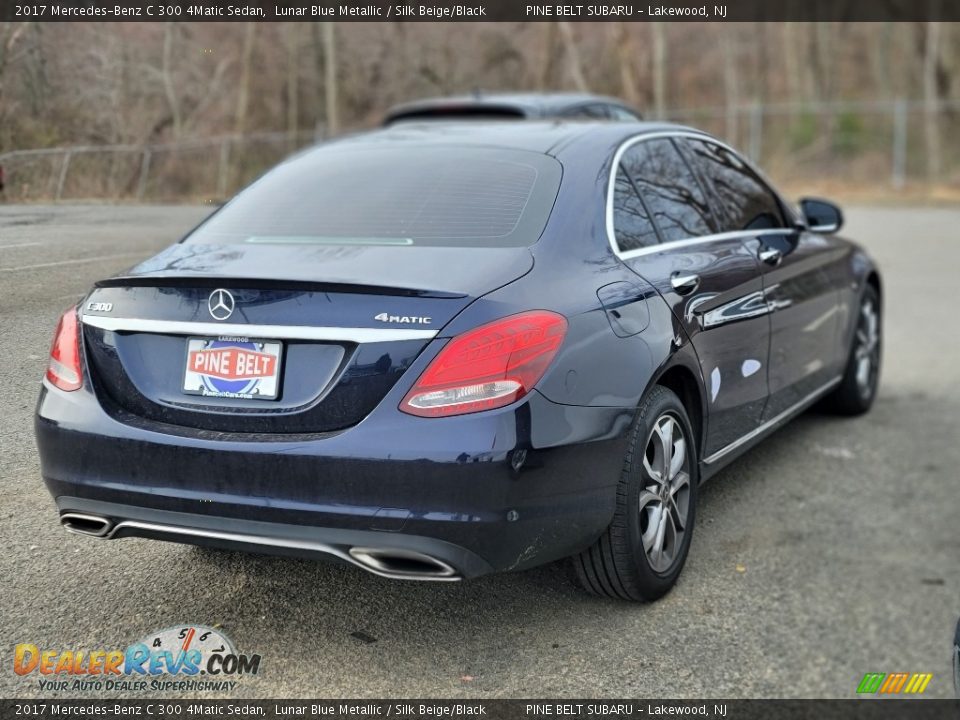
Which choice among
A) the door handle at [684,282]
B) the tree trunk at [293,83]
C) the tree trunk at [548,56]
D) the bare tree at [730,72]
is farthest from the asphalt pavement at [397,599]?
the bare tree at [730,72]

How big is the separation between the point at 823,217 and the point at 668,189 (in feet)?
5.76

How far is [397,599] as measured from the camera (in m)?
3.49

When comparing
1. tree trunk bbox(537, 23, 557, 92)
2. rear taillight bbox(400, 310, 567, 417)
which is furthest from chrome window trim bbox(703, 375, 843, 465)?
tree trunk bbox(537, 23, 557, 92)

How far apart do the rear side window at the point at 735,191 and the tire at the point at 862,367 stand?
1.14 metres

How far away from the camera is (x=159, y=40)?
4516 mm

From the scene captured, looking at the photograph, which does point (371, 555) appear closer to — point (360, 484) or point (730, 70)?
point (360, 484)

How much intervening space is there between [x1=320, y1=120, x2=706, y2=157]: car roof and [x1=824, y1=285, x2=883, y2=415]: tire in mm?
2133

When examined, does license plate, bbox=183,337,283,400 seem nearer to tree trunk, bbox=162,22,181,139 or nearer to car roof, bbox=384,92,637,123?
tree trunk, bbox=162,22,181,139

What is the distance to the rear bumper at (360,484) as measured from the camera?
2.72 m

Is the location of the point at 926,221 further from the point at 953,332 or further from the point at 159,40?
the point at 159,40

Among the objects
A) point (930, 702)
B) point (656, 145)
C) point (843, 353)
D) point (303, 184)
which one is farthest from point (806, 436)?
point (303, 184)

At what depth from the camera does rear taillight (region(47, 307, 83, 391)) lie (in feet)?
10.0

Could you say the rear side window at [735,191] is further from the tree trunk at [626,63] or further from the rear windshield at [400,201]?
the tree trunk at [626,63]
